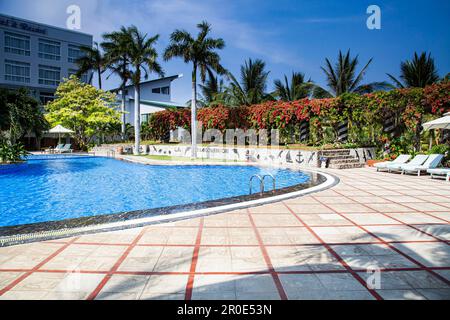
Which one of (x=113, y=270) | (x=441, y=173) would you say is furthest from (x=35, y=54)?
(x=441, y=173)

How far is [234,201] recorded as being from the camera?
643cm

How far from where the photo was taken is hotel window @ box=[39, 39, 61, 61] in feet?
124

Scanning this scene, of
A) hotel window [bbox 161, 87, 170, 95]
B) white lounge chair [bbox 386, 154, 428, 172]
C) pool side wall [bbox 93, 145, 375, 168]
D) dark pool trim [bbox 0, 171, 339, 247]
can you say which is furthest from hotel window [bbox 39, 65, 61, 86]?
white lounge chair [bbox 386, 154, 428, 172]

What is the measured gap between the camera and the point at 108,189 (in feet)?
35.6

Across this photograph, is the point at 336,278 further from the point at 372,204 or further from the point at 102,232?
the point at 372,204

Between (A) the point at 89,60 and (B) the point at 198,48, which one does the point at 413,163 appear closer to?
(B) the point at 198,48

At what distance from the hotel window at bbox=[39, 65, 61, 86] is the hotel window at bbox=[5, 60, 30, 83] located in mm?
1471

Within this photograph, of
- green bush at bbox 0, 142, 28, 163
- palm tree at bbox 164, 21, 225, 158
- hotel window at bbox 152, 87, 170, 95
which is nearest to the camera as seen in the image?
green bush at bbox 0, 142, 28, 163

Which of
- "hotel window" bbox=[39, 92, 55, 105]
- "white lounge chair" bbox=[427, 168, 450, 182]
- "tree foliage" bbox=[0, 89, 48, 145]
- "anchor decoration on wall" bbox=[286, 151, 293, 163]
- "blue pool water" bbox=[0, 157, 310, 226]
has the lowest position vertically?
"blue pool water" bbox=[0, 157, 310, 226]

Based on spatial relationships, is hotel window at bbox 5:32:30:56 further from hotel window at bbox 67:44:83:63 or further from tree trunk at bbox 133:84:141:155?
tree trunk at bbox 133:84:141:155

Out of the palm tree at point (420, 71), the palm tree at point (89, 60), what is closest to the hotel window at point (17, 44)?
the palm tree at point (89, 60)

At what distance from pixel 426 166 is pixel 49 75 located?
44.0m
